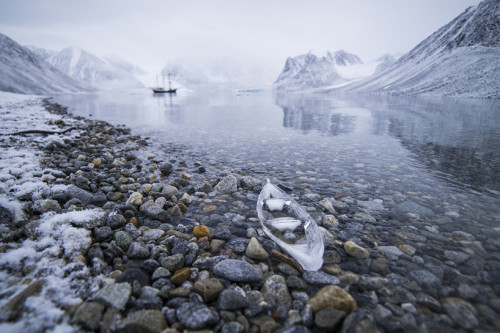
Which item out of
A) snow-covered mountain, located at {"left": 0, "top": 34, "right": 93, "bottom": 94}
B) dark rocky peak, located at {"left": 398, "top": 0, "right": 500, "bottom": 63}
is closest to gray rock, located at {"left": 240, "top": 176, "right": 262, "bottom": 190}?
snow-covered mountain, located at {"left": 0, "top": 34, "right": 93, "bottom": 94}

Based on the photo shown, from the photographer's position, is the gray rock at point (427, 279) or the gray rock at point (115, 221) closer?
the gray rock at point (427, 279)

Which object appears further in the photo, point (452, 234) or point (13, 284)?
point (452, 234)

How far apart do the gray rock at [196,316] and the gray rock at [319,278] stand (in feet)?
3.55

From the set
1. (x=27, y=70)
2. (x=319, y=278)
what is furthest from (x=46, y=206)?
(x=27, y=70)

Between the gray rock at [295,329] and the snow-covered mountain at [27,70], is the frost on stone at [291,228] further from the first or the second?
the snow-covered mountain at [27,70]

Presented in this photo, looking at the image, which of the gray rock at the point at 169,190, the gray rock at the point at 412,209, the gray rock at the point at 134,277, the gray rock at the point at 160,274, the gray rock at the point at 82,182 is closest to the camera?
the gray rock at the point at 134,277

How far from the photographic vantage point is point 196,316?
6.76ft

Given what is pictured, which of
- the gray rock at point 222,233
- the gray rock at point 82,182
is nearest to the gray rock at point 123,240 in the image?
the gray rock at point 222,233

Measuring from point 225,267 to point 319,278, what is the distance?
3.41ft

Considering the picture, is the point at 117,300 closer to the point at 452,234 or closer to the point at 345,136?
the point at 452,234

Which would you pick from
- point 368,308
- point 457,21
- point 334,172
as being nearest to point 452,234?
point 368,308

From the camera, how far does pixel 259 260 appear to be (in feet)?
9.87

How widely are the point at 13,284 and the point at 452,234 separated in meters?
5.25

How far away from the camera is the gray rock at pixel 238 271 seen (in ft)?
8.44
